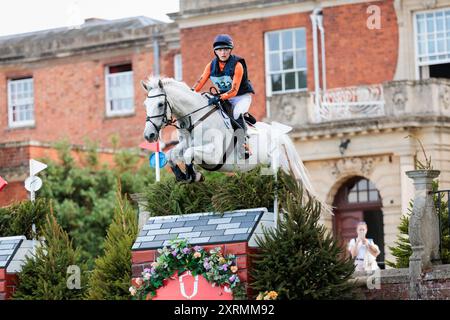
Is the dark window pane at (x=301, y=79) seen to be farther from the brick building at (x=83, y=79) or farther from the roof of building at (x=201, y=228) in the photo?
the roof of building at (x=201, y=228)

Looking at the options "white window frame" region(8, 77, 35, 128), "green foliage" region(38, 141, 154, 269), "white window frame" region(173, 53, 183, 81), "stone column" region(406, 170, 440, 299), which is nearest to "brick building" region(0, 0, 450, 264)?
"white window frame" region(173, 53, 183, 81)

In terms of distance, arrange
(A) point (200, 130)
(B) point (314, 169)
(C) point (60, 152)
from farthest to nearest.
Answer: (C) point (60, 152) → (B) point (314, 169) → (A) point (200, 130)

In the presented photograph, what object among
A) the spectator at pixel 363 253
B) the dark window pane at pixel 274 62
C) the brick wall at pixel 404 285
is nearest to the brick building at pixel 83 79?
the dark window pane at pixel 274 62

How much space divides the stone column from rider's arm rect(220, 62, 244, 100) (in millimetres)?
2687

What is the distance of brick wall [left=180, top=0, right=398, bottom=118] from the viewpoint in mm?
43469

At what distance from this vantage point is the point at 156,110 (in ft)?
69.3

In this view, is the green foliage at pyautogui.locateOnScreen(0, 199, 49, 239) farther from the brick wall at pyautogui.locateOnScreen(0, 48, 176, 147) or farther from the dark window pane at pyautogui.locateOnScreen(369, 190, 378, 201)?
the brick wall at pyautogui.locateOnScreen(0, 48, 176, 147)

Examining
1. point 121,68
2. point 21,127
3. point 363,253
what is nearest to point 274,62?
point 121,68

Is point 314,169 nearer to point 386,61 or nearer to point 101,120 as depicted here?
point 386,61

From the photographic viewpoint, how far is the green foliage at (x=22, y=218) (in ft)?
77.9
